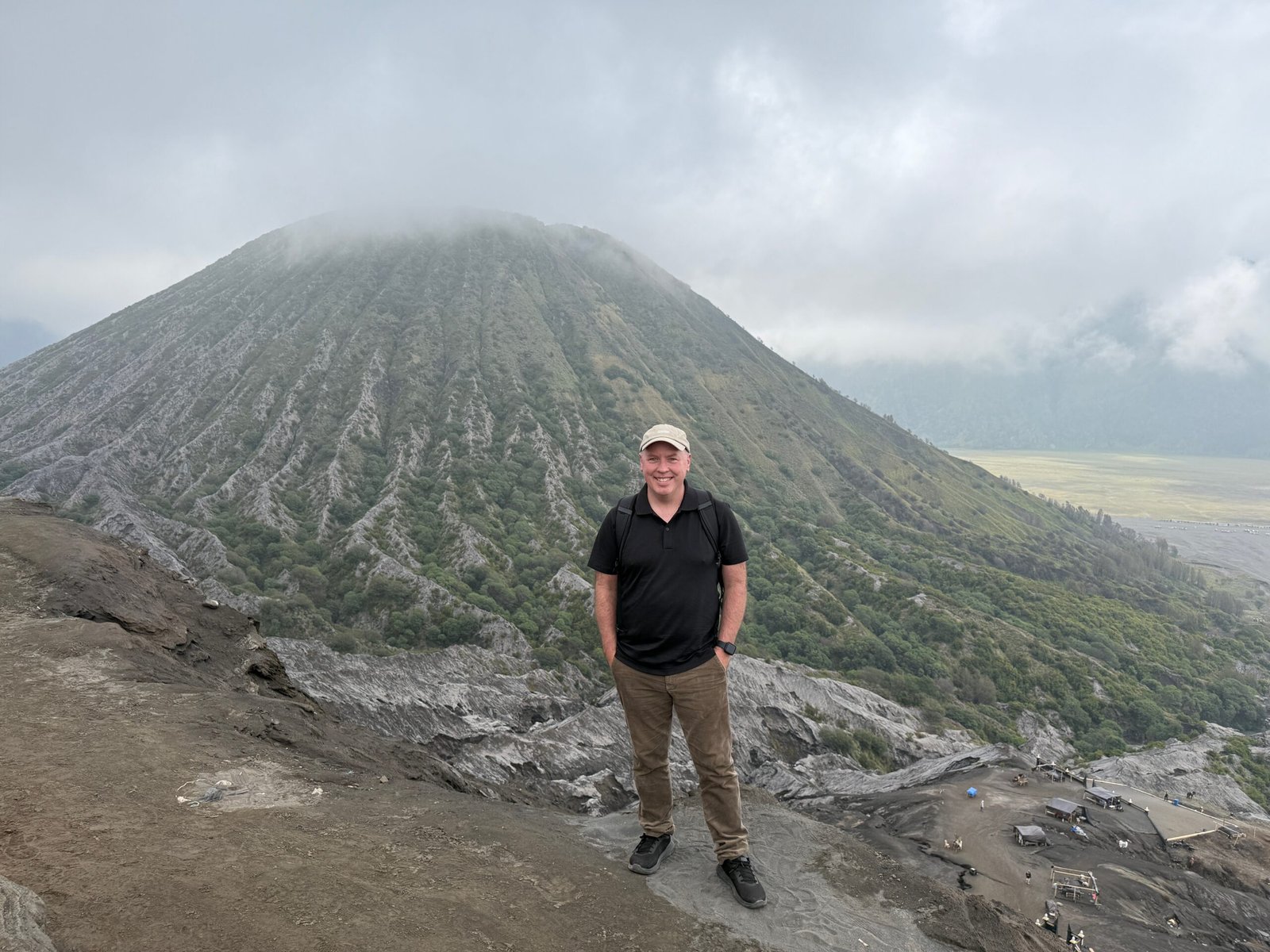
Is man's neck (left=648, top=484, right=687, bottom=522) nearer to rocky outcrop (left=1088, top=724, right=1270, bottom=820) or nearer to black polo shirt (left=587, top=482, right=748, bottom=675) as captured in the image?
black polo shirt (left=587, top=482, right=748, bottom=675)

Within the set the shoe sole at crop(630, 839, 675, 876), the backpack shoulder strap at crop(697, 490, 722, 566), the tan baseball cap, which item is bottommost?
the shoe sole at crop(630, 839, 675, 876)

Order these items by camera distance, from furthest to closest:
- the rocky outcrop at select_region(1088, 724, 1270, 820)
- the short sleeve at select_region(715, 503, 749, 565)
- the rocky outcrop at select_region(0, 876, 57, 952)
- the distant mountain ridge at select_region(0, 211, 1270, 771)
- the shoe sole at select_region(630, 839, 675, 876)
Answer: the distant mountain ridge at select_region(0, 211, 1270, 771) < the rocky outcrop at select_region(1088, 724, 1270, 820) < the shoe sole at select_region(630, 839, 675, 876) < the short sleeve at select_region(715, 503, 749, 565) < the rocky outcrop at select_region(0, 876, 57, 952)

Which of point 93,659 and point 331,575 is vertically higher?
point 93,659

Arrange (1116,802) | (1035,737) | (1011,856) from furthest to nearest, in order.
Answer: (1035,737) → (1116,802) → (1011,856)

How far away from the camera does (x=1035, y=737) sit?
66.5m

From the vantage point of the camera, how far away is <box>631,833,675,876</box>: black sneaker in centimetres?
648

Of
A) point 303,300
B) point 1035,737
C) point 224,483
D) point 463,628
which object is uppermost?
point 303,300

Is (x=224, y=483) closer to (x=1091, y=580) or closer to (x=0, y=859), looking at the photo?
(x=0, y=859)

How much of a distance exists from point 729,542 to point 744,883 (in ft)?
11.1

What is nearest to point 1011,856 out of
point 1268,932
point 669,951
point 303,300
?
point 1268,932

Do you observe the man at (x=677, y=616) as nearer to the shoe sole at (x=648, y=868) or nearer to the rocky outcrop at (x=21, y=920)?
the shoe sole at (x=648, y=868)

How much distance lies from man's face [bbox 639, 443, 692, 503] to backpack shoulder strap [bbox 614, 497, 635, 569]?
0.33 m

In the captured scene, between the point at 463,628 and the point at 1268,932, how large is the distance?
5688 cm

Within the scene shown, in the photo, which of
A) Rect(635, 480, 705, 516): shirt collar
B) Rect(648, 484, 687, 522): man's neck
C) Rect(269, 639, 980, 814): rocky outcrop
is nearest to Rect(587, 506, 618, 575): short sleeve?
Rect(635, 480, 705, 516): shirt collar
